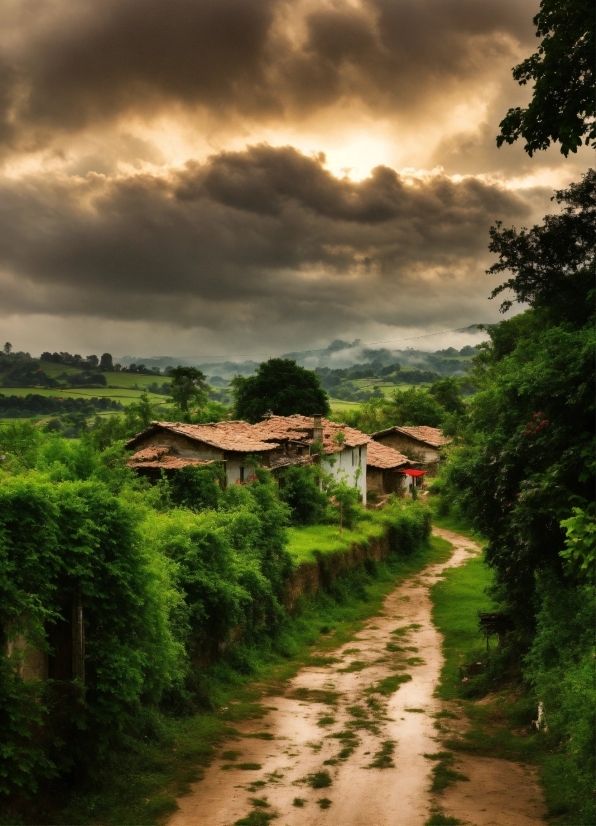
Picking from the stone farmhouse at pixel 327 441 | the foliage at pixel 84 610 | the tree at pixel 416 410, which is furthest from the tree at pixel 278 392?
the foliage at pixel 84 610

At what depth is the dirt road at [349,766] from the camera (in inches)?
547

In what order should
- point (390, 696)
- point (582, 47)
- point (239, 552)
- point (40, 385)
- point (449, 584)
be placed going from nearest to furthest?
point (582, 47), point (390, 696), point (239, 552), point (449, 584), point (40, 385)

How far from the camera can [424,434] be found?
73938 millimetres

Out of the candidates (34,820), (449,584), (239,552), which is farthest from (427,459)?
(34,820)

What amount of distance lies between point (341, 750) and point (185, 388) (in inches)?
2624

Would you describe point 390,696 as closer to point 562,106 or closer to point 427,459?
point 562,106

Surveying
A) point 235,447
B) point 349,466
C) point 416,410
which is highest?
point 416,410

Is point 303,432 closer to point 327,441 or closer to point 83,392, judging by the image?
point 327,441

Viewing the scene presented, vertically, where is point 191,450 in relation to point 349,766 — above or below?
above

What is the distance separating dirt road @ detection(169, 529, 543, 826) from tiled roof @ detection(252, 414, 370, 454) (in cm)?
2219

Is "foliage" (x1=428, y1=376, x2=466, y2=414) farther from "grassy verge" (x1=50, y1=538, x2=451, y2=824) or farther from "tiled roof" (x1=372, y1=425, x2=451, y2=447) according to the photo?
"grassy verge" (x1=50, y1=538, x2=451, y2=824)

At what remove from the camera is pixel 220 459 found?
39.7 metres

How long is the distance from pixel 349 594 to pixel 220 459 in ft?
32.5

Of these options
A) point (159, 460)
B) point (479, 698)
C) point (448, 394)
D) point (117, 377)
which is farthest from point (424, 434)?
point (117, 377)
